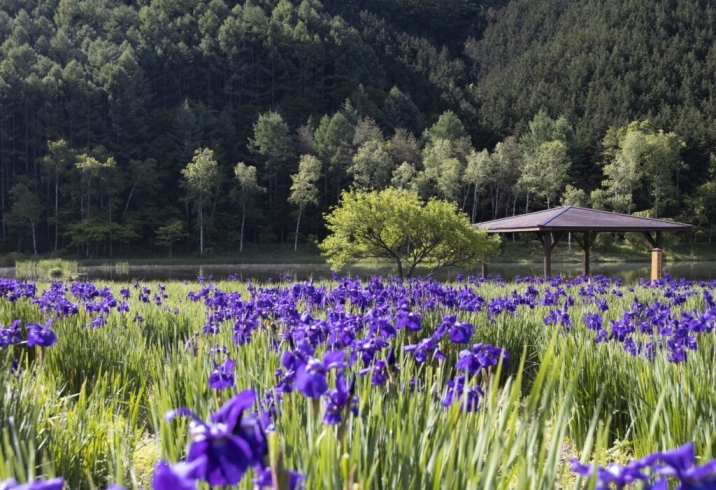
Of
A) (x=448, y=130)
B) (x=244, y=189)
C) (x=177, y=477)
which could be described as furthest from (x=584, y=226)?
(x=448, y=130)

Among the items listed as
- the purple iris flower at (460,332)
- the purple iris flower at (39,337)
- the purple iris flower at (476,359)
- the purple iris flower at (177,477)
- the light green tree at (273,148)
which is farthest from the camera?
the light green tree at (273,148)

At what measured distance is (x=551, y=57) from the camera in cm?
8238

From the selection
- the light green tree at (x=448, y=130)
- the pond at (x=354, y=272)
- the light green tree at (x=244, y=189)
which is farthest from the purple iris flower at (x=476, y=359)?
the light green tree at (x=448, y=130)

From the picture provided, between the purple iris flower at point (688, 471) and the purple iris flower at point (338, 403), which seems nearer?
the purple iris flower at point (688, 471)

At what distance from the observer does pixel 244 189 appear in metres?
49.4

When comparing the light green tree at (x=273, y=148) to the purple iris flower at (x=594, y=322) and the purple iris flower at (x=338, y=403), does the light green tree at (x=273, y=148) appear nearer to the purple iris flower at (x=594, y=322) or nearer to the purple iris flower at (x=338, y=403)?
the purple iris flower at (x=594, y=322)

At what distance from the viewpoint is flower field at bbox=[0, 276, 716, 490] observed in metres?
1.39

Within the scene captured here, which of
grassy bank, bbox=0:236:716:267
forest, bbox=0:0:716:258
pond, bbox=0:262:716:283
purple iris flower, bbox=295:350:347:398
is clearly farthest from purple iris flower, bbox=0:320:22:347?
grassy bank, bbox=0:236:716:267

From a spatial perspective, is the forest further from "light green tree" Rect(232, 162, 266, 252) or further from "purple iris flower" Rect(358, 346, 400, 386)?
"purple iris flower" Rect(358, 346, 400, 386)

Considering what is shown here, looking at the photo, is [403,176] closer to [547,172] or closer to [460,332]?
[547,172]

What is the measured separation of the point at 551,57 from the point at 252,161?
4595cm

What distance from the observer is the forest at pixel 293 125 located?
4853cm

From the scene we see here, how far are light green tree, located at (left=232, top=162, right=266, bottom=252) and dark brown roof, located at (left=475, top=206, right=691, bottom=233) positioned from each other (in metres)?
32.6

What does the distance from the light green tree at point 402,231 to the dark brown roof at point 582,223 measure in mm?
1387
